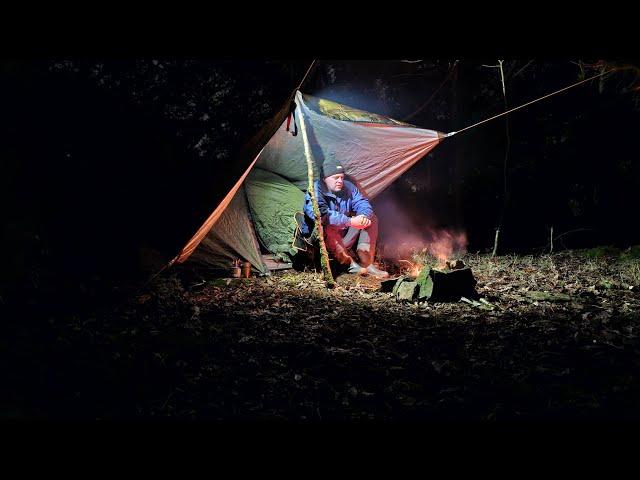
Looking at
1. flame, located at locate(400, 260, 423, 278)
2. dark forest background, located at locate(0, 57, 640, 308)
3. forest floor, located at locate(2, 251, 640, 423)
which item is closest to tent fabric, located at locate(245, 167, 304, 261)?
dark forest background, located at locate(0, 57, 640, 308)

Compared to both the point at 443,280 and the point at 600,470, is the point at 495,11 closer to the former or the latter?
the point at 600,470

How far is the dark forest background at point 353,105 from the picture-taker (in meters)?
6.88

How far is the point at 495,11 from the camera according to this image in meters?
1.78

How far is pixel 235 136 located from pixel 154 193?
89.1 inches

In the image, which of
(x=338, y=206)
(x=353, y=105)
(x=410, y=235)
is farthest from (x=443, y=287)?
(x=353, y=105)

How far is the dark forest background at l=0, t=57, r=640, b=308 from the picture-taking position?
22.6 ft

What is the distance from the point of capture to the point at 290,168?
265 inches

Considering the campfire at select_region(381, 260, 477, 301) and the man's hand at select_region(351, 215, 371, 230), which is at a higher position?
the man's hand at select_region(351, 215, 371, 230)

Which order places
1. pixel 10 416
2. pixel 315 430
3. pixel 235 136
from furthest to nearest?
pixel 235 136
pixel 10 416
pixel 315 430

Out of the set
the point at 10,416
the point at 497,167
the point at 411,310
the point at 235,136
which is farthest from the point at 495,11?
the point at 235,136

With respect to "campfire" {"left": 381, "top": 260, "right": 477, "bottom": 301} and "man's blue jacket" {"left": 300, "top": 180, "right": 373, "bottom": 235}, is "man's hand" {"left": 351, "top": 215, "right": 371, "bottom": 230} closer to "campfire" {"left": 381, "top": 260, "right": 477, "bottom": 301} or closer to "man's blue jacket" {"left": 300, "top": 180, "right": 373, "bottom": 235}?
"man's blue jacket" {"left": 300, "top": 180, "right": 373, "bottom": 235}

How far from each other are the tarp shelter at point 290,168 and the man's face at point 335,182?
0.29 metres

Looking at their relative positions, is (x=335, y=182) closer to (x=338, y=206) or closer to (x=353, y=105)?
(x=338, y=206)

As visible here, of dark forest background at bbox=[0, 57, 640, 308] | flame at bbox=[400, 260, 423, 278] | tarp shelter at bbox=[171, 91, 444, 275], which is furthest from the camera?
dark forest background at bbox=[0, 57, 640, 308]
